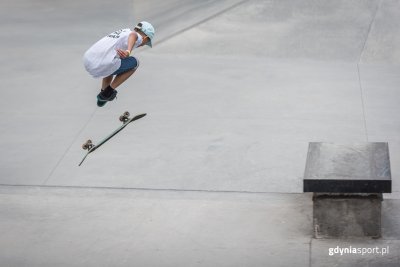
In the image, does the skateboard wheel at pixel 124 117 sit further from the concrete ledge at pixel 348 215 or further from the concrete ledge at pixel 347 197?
the concrete ledge at pixel 348 215

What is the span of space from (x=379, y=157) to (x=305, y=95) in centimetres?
396

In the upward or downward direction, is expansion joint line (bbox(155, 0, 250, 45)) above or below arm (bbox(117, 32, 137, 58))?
below

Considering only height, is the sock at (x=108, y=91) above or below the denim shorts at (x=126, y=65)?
below

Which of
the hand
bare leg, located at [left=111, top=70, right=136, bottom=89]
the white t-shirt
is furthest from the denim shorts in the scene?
the hand

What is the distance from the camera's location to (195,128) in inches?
461

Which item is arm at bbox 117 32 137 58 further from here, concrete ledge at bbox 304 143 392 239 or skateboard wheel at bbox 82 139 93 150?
concrete ledge at bbox 304 143 392 239

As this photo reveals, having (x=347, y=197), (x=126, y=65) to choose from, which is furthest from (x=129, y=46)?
(x=347, y=197)

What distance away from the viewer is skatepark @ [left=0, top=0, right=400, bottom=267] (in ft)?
28.4

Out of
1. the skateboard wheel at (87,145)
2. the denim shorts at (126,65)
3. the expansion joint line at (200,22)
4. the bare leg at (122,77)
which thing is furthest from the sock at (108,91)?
the expansion joint line at (200,22)

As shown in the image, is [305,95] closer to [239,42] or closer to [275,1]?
[239,42]

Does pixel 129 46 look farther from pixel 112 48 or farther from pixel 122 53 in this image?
pixel 112 48

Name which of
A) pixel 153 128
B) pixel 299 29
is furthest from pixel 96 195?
pixel 299 29

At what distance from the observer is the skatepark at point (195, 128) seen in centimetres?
866

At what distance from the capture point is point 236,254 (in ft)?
27.4
